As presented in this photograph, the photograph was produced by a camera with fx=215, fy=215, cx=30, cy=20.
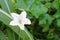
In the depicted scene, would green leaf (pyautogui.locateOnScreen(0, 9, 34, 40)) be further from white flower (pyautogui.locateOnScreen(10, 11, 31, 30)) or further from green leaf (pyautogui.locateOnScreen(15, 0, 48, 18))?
green leaf (pyautogui.locateOnScreen(15, 0, 48, 18))

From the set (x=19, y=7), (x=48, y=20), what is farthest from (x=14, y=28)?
(x=48, y=20)

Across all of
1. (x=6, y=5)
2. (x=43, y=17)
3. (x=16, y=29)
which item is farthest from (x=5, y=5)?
(x=43, y=17)

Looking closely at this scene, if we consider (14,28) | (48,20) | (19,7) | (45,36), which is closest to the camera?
(14,28)

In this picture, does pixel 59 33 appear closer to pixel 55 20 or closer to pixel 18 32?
pixel 55 20

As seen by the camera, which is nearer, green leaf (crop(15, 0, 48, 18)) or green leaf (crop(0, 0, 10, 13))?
green leaf (crop(0, 0, 10, 13))

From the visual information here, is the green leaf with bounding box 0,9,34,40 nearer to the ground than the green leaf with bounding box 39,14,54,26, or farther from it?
farther from it

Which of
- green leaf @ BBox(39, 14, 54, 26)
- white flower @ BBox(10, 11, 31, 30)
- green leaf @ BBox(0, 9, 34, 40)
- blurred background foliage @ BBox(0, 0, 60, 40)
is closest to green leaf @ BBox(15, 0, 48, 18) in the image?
blurred background foliage @ BBox(0, 0, 60, 40)

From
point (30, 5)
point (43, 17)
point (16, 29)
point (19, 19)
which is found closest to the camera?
point (19, 19)

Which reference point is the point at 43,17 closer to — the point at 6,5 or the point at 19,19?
the point at 6,5

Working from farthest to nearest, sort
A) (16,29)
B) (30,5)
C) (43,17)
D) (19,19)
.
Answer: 1. (43,17)
2. (30,5)
3. (16,29)
4. (19,19)
